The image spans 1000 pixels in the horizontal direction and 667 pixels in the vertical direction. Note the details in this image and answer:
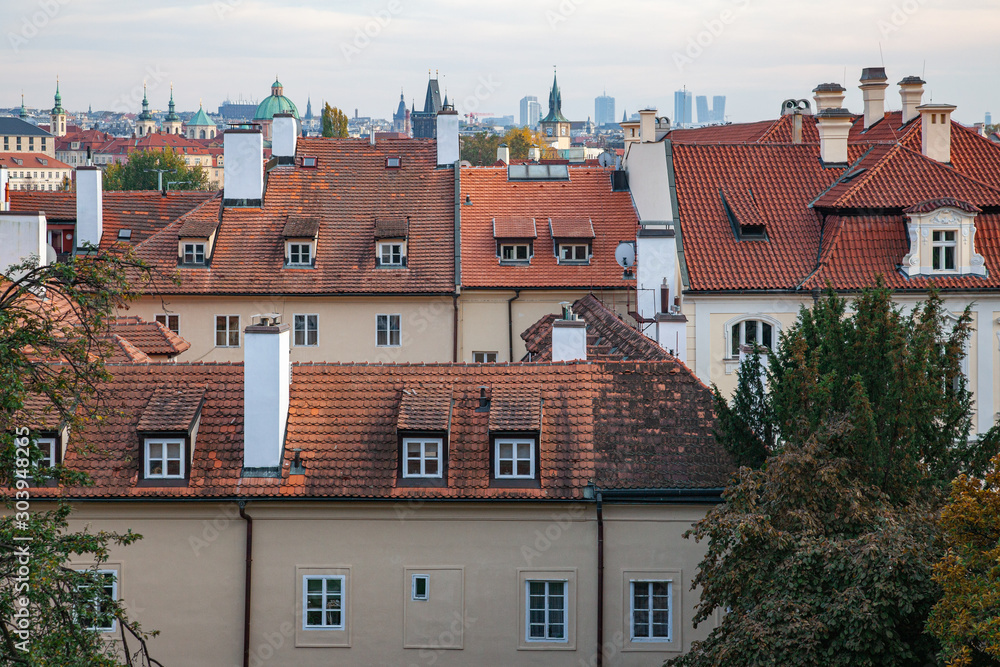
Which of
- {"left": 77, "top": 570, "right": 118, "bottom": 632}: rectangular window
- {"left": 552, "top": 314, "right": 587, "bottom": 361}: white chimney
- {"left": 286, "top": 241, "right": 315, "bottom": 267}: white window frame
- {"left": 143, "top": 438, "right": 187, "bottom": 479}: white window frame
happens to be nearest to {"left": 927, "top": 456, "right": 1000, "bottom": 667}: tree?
{"left": 77, "top": 570, "right": 118, "bottom": 632}: rectangular window

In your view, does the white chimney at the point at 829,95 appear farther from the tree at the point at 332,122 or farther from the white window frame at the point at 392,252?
the tree at the point at 332,122

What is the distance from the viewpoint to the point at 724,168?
128ft

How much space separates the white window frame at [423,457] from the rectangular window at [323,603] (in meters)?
2.29

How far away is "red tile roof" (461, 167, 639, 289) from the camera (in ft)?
136

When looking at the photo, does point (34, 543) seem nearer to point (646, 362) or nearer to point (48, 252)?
point (646, 362)

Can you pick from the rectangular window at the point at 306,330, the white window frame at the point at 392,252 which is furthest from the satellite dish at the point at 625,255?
the rectangular window at the point at 306,330

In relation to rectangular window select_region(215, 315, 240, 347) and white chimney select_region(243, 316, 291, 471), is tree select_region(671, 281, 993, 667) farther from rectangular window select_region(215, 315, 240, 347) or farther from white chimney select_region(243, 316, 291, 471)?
rectangular window select_region(215, 315, 240, 347)

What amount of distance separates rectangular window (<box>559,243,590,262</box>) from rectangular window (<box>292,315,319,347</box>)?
345 inches

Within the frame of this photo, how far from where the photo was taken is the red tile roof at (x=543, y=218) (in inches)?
1635

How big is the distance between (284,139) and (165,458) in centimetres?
2479

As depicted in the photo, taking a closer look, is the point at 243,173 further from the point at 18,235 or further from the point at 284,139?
the point at 18,235

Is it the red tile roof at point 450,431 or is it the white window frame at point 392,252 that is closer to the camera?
the red tile roof at point 450,431

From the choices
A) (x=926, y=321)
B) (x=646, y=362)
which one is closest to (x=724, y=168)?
(x=646, y=362)

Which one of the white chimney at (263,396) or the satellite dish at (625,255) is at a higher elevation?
the satellite dish at (625,255)
